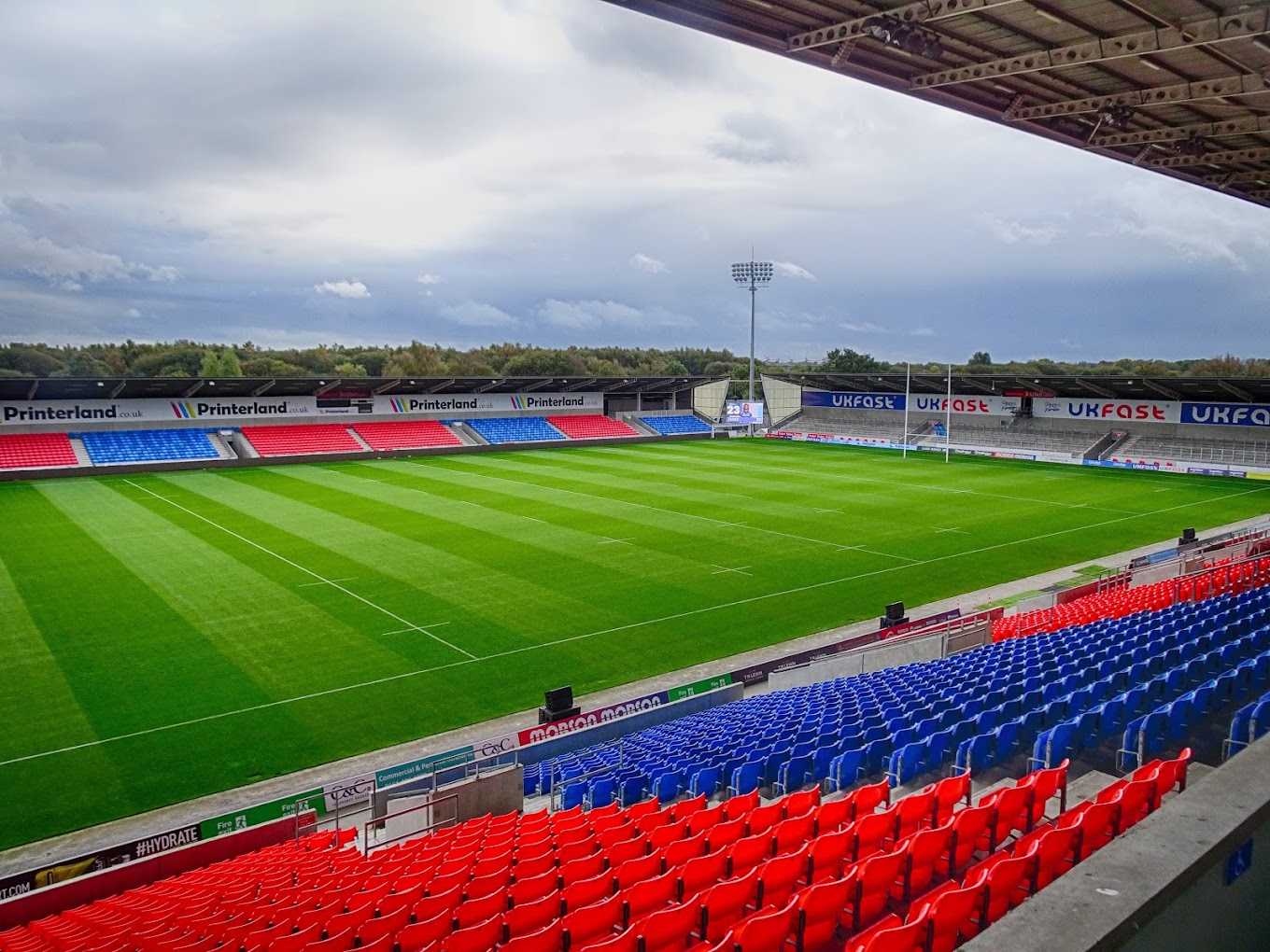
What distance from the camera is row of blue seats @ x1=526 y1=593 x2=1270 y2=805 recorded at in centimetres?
945

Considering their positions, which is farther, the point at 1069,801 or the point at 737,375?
the point at 737,375

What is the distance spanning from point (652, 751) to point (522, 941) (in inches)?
281

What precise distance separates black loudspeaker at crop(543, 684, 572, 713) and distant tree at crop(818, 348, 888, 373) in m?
97.9

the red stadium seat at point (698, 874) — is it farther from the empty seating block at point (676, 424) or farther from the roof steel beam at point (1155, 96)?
the empty seating block at point (676, 424)

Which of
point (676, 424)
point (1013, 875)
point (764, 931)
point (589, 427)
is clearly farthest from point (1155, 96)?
point (676, 424)

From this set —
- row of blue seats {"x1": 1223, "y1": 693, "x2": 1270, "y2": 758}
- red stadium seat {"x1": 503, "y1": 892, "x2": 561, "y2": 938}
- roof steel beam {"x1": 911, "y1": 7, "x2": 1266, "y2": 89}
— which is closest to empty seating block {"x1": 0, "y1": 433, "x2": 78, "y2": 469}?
roof steel beam {"x1": 911, "y1": 7, "x2": 1266, "y2": 89}

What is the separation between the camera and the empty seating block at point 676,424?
241 ft

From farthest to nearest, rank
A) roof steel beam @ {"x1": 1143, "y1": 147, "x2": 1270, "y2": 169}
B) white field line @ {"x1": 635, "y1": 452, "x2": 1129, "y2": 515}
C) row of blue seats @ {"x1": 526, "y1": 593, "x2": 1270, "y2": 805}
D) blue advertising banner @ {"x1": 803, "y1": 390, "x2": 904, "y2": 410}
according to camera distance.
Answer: blue advertising banner @ {"x1": 803, "y1": 390, "x2": 904, "y2": 410} < white field line @ {"x1": 635, "y1": 452, "x2": 1129, "y2": 515} < roof steel beam @ {"x1": 1143, "y1": 147, "x2": 1270, "y2": 169} < row of blue seats @ {"x1": 526, "y1": 593, "x2": 1270, "y2": 805}

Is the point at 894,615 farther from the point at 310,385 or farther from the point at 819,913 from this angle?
the point at 310,385

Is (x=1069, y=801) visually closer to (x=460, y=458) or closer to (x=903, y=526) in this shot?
(x=903, y=526)

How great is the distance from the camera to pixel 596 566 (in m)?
26.6

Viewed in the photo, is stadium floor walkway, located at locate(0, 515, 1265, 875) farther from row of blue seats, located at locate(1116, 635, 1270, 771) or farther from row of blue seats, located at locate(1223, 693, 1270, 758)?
row of blue seats, located at locate(1223, 693, 1270, 758)

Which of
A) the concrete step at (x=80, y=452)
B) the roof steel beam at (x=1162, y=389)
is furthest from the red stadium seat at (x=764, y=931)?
the roof steel beam at (x=1162, y=389)

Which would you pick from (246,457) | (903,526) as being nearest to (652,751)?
(903,526)
